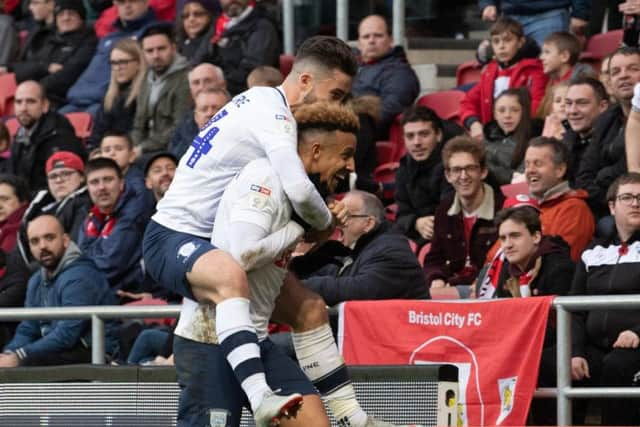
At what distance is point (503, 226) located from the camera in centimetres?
891

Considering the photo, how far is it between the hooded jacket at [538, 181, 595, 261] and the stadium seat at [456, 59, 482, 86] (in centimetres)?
368

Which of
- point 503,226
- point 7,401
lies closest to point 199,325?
point 7,401

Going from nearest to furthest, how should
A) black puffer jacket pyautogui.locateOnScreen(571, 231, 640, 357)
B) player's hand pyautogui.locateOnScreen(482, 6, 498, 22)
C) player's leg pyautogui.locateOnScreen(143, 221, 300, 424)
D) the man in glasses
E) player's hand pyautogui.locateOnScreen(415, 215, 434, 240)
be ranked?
player's leg pyautogui.locateOnScreen(143, 221, 300, 424)
black puffer jacket pyautogui.locateOnScreen(571, 231, 640, 357)
the man in glasses
player's hand pyautogui.locateOnScreen(415, 215, 434, 240)
player's hand pyautogui.locateOnScreen(482, 6, 498, 22)

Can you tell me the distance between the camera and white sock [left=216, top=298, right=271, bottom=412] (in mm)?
5820

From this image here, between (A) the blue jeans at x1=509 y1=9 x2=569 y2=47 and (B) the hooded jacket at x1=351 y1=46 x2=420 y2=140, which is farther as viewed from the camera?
(A) the blue jeans at x1=509 y1=9 x2=569 y2=47

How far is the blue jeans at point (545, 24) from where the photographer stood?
41.0 feet

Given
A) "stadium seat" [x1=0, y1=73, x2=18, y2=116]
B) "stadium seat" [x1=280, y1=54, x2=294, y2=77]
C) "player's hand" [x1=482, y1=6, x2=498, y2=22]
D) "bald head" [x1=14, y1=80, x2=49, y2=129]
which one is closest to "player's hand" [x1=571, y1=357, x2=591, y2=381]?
"player's hand" [x1=482, y1=6, x2=498, y2=22]

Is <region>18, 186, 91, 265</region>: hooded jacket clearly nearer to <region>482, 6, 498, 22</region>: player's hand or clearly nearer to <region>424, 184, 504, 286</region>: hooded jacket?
<region>424, 184, 504, 286</region>: hooded jacket

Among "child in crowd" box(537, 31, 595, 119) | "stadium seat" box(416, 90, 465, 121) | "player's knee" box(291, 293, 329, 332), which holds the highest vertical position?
"child in crowd" box(537, 31, 595, 119)

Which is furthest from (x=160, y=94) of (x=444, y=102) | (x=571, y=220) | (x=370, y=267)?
(x=370, y=267)

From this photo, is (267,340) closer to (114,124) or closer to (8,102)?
(114,124)

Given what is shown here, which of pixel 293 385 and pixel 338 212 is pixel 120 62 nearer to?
pixel 338 212

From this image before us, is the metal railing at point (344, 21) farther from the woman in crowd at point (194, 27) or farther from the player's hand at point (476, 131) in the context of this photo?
the player's hand at point (476, 131)

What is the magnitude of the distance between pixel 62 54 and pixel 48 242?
5.40m
